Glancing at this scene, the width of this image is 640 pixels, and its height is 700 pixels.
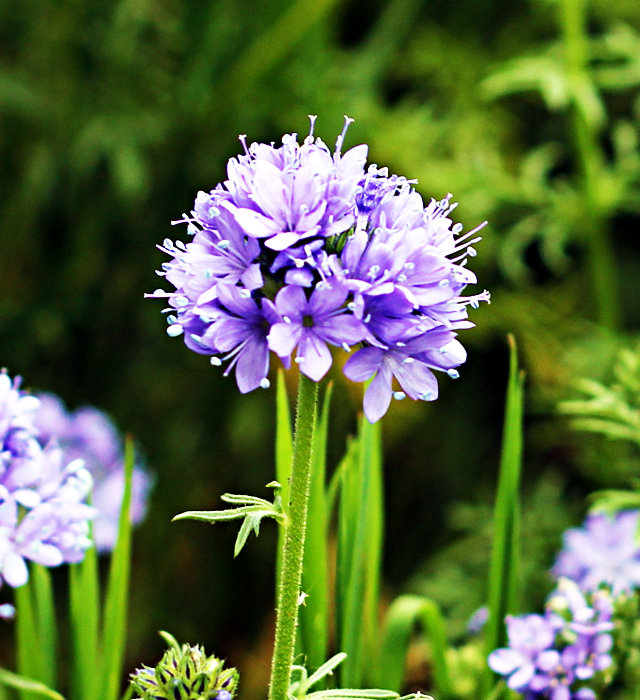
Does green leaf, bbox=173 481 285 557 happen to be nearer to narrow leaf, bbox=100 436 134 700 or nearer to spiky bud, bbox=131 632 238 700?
spiky bud, bbox=131 632 238 700

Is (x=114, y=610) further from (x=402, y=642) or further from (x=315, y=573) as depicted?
(x=402, y=642)

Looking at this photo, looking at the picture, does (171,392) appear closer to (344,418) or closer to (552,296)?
(344,418)

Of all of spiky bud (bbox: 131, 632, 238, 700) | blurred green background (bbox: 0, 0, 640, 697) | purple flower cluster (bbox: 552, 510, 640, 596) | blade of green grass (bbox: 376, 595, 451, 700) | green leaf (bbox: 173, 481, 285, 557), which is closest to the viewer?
green leaf (bbox: 173, 481, 285, 557)

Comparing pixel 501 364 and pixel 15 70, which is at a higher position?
pixel 15 70

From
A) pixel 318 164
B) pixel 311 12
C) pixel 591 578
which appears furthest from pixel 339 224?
pixel 311 12

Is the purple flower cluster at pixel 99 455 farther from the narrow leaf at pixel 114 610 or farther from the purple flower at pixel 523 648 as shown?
the purple flower at pixel 523 648

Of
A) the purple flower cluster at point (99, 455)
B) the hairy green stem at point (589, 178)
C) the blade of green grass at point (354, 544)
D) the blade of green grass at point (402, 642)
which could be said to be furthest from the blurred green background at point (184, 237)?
the blade of green grass at point (354, 544)

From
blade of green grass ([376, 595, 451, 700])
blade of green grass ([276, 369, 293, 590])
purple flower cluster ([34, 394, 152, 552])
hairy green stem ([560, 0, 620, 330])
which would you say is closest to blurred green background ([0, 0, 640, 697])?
hairy green stem ([560, 0, 620, 330])
